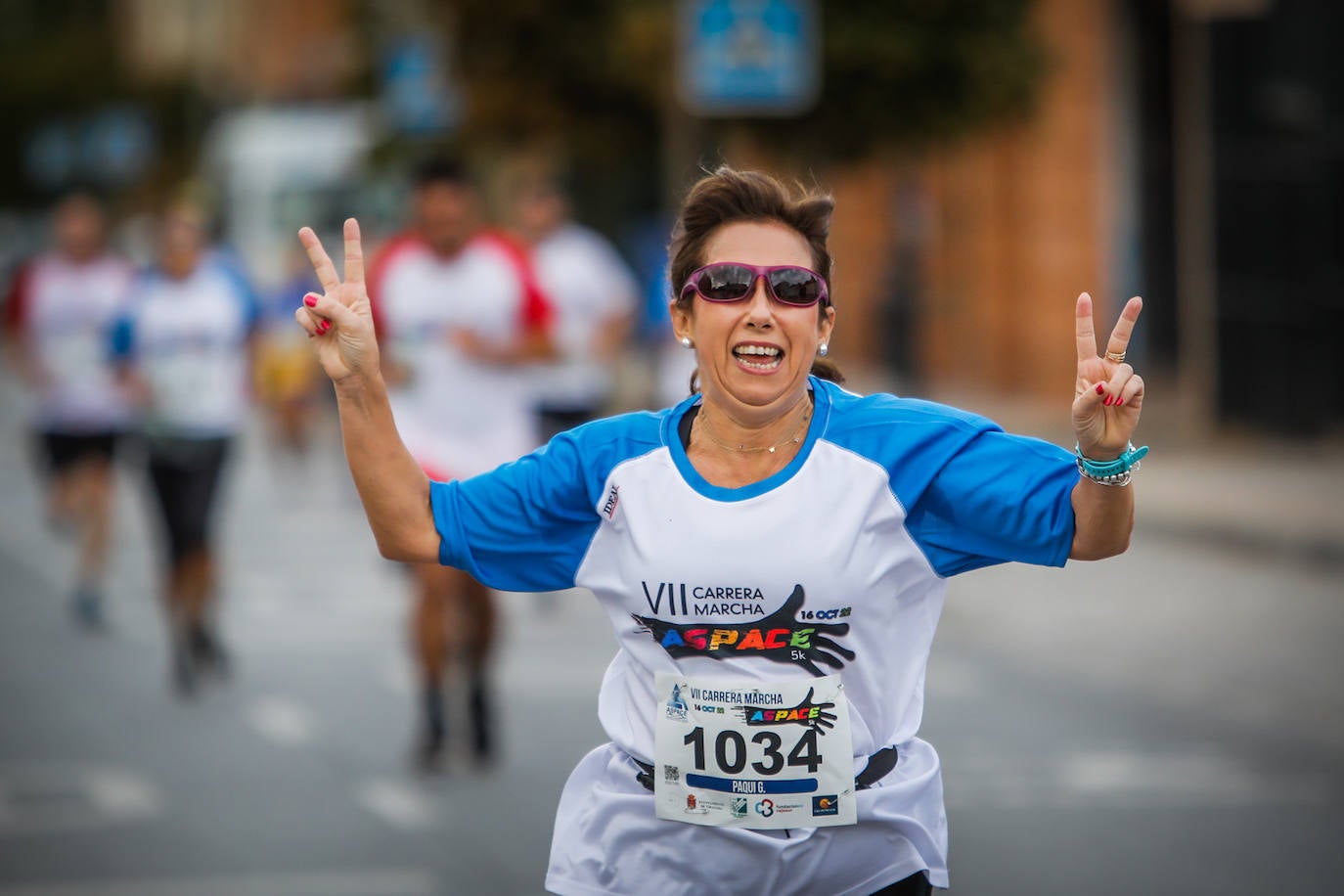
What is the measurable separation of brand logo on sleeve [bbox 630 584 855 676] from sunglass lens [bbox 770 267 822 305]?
491 mm

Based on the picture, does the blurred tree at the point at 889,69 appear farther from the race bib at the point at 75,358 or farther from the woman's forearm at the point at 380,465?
the woman's forearm at the point at 380,465

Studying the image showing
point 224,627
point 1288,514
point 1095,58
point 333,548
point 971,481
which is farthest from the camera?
point 1095,58

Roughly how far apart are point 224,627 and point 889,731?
28.4 ft

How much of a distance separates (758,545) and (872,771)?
436 mm

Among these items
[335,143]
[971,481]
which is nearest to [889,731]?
[971,481]

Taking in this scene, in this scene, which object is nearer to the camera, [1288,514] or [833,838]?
[833,838]

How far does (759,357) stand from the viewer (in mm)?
3764

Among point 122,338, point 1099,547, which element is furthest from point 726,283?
point 122,338

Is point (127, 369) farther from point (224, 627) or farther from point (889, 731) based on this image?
point (889, 731)

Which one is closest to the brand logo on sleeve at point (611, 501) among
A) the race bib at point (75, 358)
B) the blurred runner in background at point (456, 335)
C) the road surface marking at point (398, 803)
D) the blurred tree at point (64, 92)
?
the road surface marking at point (398, 803)

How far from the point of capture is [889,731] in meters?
3.80

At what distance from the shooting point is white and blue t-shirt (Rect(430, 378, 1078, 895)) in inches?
144

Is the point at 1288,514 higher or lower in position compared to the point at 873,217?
lower

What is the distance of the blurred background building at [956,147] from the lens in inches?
719
